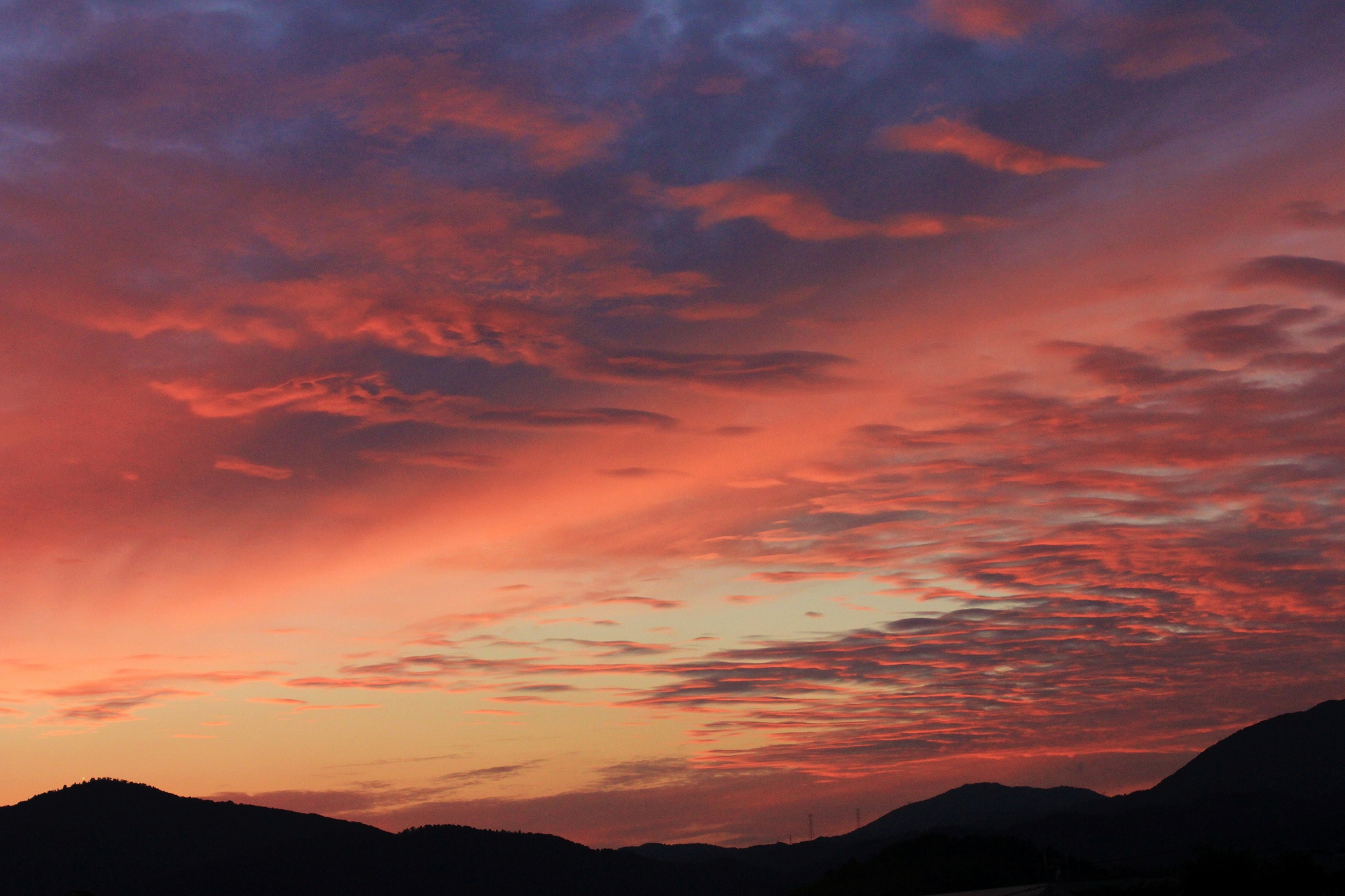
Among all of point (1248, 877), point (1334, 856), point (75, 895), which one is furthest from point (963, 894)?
point (75, 895)

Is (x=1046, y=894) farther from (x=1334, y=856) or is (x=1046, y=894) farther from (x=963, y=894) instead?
(x=1334, y=856)

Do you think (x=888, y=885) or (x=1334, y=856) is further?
(x=888, y=885)

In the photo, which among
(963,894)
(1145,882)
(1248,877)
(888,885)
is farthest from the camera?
(888,885)

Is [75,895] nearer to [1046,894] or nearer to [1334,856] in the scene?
[1046,894]

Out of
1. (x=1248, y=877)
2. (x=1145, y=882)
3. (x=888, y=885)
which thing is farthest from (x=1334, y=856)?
(x=888, y=885)

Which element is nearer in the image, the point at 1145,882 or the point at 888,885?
the point at 1145,882

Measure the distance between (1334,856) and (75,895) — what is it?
435 feet

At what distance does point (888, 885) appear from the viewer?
7746 inches

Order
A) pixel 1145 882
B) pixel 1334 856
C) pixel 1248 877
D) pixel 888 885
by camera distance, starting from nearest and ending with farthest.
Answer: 1. pixel 1248 877
2. pixel 1145 882
3. pixel 1334 856
4. pixel 888 885

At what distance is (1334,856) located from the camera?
8844cm

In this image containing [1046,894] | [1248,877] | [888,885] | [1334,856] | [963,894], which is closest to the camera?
[1248,877]

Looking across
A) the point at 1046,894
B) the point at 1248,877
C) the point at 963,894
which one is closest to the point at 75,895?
the point at 963,894

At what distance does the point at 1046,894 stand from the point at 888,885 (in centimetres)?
13114

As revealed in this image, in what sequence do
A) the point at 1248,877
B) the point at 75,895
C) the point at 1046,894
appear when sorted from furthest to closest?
1. the point at 75,895
2. the point at 1046,894
3. the point at 1248,877
